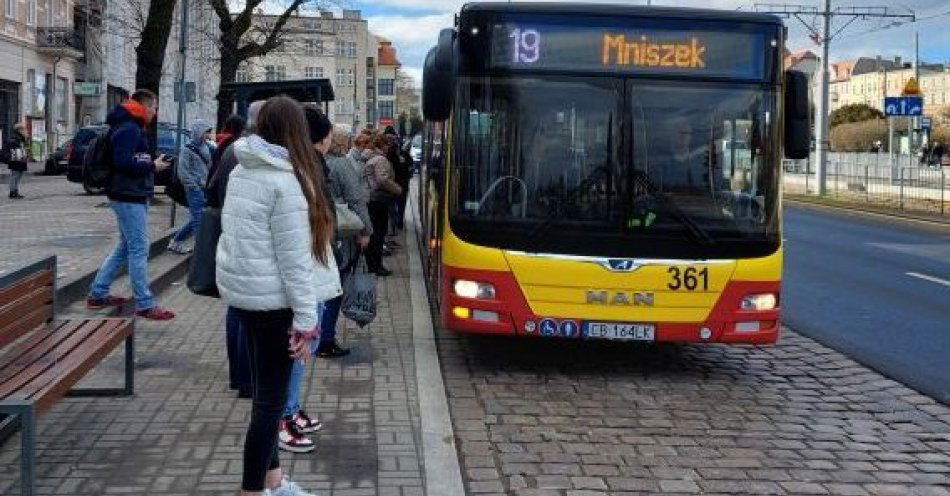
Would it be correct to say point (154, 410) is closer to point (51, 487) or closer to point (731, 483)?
point (51, 487)

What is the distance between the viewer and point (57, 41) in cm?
4869

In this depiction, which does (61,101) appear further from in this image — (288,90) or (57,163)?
(288,90)

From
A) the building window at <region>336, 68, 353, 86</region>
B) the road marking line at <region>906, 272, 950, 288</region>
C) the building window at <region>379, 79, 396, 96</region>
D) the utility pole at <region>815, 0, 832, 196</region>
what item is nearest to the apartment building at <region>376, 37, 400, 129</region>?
the building window at <region>379, 79, 396, 96</region>

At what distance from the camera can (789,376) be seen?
27.3 feet

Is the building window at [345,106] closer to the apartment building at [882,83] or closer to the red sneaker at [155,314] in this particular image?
the apartment building at [882,83]

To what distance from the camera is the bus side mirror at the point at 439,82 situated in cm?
766

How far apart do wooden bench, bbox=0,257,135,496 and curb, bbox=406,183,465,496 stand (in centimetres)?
173

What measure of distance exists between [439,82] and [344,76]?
122 meters

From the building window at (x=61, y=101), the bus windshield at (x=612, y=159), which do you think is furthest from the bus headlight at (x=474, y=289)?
the building window at (x=61, y=101)

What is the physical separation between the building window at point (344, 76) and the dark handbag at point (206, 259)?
4824 inches

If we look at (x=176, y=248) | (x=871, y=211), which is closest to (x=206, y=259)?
(x=176, y=248)

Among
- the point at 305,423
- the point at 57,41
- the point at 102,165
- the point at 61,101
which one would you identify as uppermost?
the point at 57,41

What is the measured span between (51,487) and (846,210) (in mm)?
29390

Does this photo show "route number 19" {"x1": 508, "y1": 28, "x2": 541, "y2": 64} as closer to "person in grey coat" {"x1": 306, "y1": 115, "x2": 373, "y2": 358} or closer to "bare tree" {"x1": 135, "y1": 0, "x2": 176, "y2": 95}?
"person in grey coat" {"x1": 306, "y1": 115, "x2": 373, "y2": 358}
